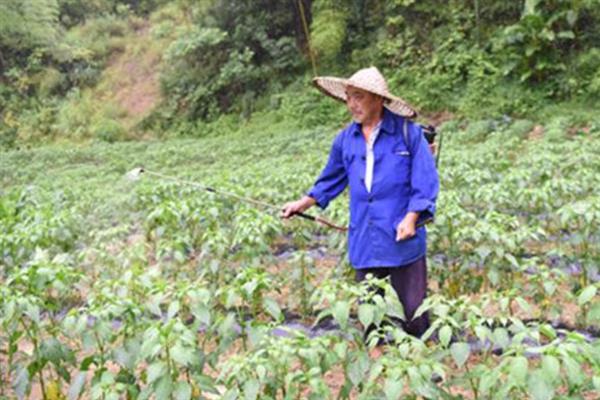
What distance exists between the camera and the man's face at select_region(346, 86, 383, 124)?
11.0 ft

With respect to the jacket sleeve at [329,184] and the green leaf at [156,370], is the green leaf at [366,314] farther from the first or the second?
the jacket sleeve at [329,184]

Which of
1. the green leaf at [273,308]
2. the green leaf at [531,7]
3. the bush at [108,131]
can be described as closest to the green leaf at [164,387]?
the green leaf at [273,308]

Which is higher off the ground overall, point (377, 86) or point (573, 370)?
point (377, 86)

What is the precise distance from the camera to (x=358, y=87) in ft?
10.7

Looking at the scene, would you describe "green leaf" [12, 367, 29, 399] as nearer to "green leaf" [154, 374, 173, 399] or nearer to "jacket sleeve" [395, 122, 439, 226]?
"green leaf" [154, 374, 173, 399]

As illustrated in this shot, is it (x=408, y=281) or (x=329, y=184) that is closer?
(x=408, y=281)

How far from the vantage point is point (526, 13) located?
15047 mm

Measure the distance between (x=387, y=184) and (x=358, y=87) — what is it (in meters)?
0.52

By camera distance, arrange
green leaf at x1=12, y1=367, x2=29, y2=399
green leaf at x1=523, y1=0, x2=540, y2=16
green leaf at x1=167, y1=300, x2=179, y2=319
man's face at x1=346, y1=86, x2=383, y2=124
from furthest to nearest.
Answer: green leaf at x1=523, y1=0, x2=540, y2=16, man's face at x1=346, y1=86, x2=383, y2=124, green leaf at x1=12, y1=367, x2=29, y2=399, green leaf at x1=167, y1=300, x2=179, y2=319

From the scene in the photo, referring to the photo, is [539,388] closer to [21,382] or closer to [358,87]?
[358,87]

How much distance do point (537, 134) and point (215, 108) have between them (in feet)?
37.7

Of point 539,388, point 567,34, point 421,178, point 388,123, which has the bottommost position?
point 567,34

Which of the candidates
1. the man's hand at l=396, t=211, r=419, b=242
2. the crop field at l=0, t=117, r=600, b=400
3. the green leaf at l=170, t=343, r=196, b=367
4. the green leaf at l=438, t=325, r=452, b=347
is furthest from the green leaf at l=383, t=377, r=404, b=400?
the man's hand at l=396, t=211, r=419, b=242

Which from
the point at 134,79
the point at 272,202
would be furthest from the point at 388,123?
the point at 134,79
